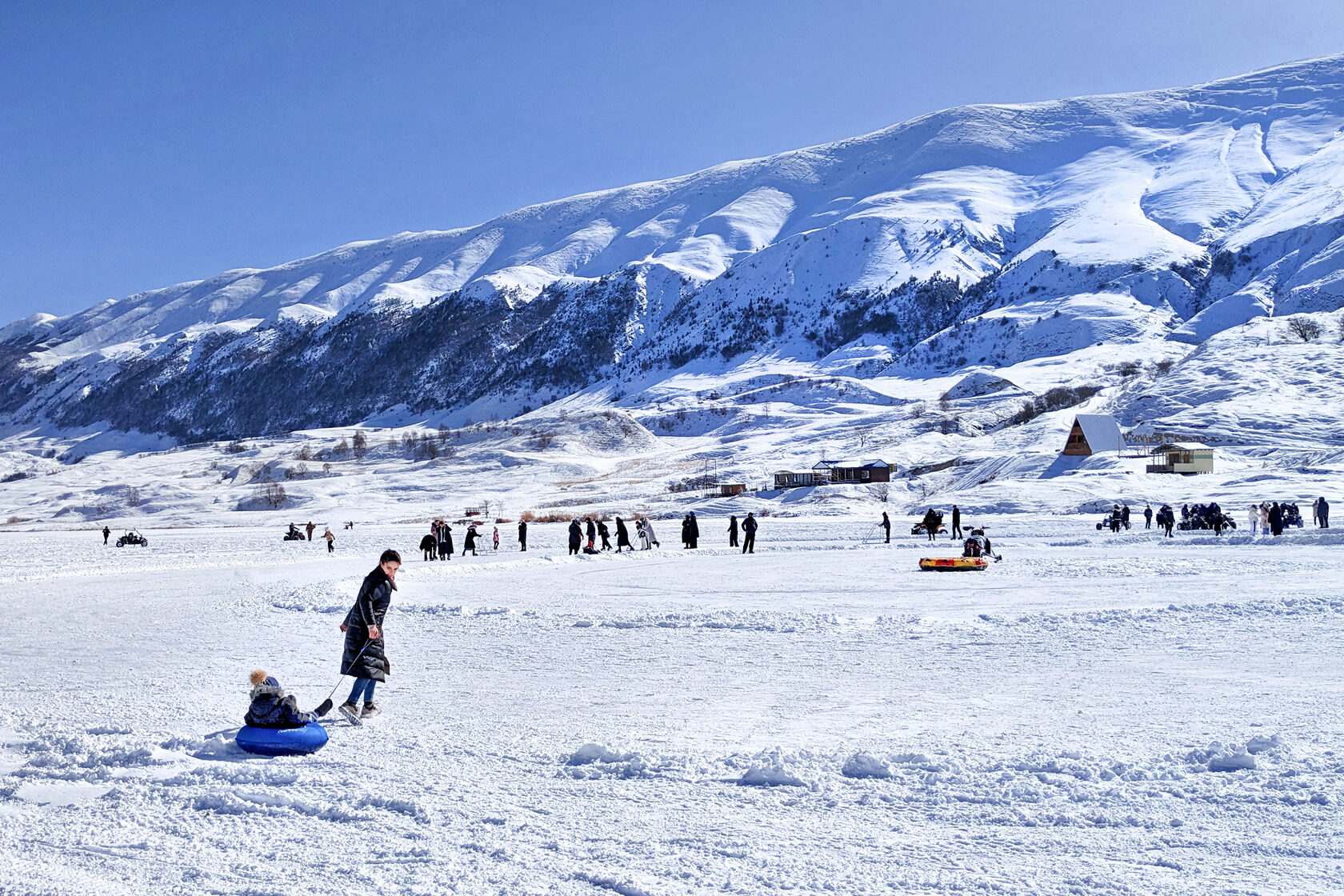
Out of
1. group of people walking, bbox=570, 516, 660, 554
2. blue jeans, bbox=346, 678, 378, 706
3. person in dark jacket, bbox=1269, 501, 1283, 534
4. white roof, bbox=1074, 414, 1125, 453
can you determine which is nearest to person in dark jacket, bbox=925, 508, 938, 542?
group of people walking, bbox=570, 516, 660, 554

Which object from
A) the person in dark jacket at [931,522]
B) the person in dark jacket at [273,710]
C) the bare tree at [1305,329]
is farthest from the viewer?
the bare tree at [1305,329]

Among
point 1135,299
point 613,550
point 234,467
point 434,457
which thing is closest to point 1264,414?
point 613,550

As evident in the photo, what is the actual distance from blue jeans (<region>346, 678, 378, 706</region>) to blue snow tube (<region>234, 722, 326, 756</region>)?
1.06 meters

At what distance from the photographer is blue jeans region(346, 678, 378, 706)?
916 centimetres

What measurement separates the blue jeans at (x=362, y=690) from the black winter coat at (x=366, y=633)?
8 centimetres

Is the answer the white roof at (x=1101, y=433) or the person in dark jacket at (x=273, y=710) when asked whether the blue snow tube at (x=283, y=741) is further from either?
the white roof at (x=1101, y=433)

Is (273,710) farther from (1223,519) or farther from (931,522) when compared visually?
(1223,519)

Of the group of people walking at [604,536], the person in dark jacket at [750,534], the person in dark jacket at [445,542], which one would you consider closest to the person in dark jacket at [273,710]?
the group of people walking at [604,536]

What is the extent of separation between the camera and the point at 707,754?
7.86 m

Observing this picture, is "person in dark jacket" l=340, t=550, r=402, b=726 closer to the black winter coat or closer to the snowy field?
the black winter coat

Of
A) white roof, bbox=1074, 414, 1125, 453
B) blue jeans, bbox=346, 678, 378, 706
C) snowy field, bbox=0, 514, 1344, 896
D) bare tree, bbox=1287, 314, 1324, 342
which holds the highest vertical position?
bare tree, bbox=1287, 314, 1324, 342

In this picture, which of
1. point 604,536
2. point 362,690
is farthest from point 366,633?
point 604,536

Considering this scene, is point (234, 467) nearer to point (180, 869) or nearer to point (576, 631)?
point (576, 631)

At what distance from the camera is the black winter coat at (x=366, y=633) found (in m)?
9.09
